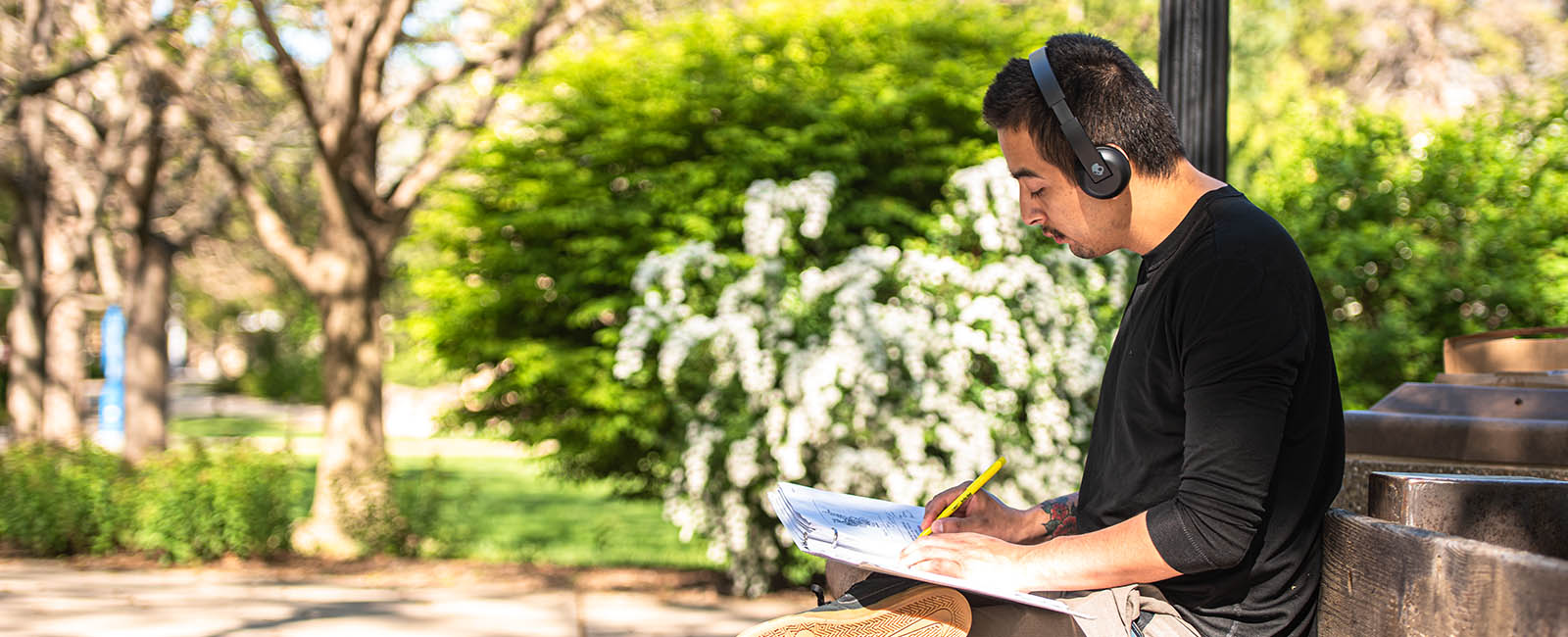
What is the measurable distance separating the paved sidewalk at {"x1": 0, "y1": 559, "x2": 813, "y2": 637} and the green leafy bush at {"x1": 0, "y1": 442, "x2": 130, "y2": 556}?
247mm

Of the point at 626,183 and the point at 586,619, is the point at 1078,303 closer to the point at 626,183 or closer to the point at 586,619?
the point at 586,619

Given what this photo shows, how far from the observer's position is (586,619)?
6.48m

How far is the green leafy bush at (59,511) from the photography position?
806 cm

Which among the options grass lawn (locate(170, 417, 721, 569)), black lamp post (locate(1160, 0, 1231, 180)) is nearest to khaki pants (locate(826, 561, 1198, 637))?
black lamp post (locate(1160, 0, 1231, 180))

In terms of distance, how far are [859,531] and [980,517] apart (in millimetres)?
321

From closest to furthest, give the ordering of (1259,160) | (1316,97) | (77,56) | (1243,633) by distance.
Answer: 1. (1243,633)
2. (77,56)
3. (1316,97)
4. (1259,160)

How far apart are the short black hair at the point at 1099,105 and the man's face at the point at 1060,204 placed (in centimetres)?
2

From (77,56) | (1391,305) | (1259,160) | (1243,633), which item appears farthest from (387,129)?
(1243,633)

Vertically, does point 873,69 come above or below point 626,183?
above

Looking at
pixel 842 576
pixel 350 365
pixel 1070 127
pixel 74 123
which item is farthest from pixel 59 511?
pixel 1070 127

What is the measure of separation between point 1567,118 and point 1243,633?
354 inches

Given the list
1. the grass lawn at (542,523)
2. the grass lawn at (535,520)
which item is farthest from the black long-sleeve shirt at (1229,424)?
the grass lawn at (535,520)

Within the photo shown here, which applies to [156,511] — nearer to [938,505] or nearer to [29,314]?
[29,314]

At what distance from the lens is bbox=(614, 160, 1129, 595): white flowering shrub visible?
629 cm
